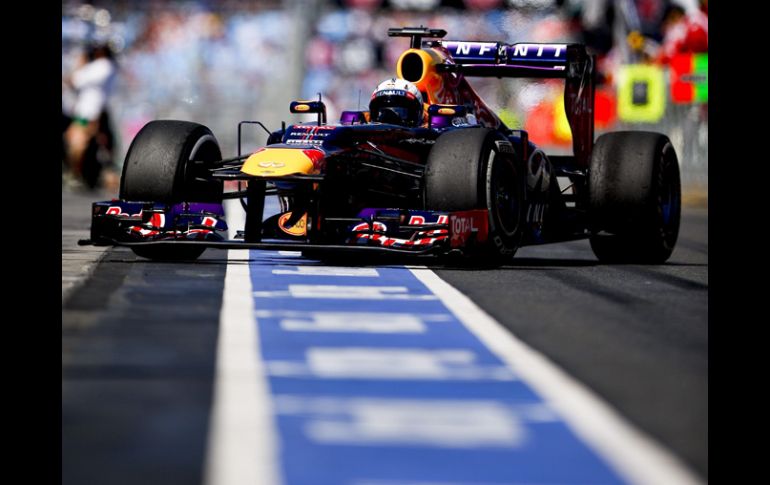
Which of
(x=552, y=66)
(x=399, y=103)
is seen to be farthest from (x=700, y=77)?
(x=399, y=103)

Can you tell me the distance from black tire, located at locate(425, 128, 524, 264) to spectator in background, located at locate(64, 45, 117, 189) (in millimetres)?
13956

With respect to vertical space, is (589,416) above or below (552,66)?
below

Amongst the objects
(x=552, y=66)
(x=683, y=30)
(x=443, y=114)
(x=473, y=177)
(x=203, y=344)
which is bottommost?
(x=203, y=344)

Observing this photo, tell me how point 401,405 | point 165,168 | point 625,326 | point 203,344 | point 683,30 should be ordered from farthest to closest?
point 683,30, point 165,168, point 625,326, point 203,344, point 401,405

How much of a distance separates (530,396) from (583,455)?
1.10 metres

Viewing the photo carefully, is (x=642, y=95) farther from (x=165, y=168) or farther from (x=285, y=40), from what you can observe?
(x=165, y=168)

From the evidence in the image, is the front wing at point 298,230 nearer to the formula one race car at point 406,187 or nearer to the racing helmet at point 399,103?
the formula one race car at point 406,187

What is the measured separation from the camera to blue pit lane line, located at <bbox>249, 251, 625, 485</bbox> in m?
5.12

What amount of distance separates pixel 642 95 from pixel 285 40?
9398 millimetres

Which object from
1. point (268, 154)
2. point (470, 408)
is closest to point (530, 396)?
point (470, 408)

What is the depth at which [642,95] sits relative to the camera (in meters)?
31.7

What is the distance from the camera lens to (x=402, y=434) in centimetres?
564
